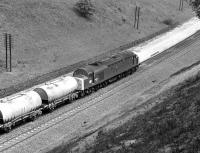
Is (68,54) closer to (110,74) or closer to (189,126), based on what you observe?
(110,74)

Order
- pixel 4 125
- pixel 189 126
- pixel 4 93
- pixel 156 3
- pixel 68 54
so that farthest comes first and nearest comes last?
pixel 156 3, pixel 68 54, pixel 4 93, pixel 4 125, pixel 189 126

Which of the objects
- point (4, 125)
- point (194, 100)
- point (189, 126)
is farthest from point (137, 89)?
point (189, 126)

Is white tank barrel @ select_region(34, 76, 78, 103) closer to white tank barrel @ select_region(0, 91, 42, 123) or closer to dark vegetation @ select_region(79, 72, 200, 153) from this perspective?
white tank barrel @ select_region(0, 91, 42, 123)

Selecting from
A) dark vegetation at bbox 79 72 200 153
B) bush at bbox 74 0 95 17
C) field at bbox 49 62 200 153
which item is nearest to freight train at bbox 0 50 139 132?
field at bbox 49 62 200 153

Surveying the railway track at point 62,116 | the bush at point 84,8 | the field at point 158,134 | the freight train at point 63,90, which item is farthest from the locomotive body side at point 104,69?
the bush at point 84,8

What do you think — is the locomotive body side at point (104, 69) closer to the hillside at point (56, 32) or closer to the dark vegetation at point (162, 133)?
the hillside at point (56, 32)
